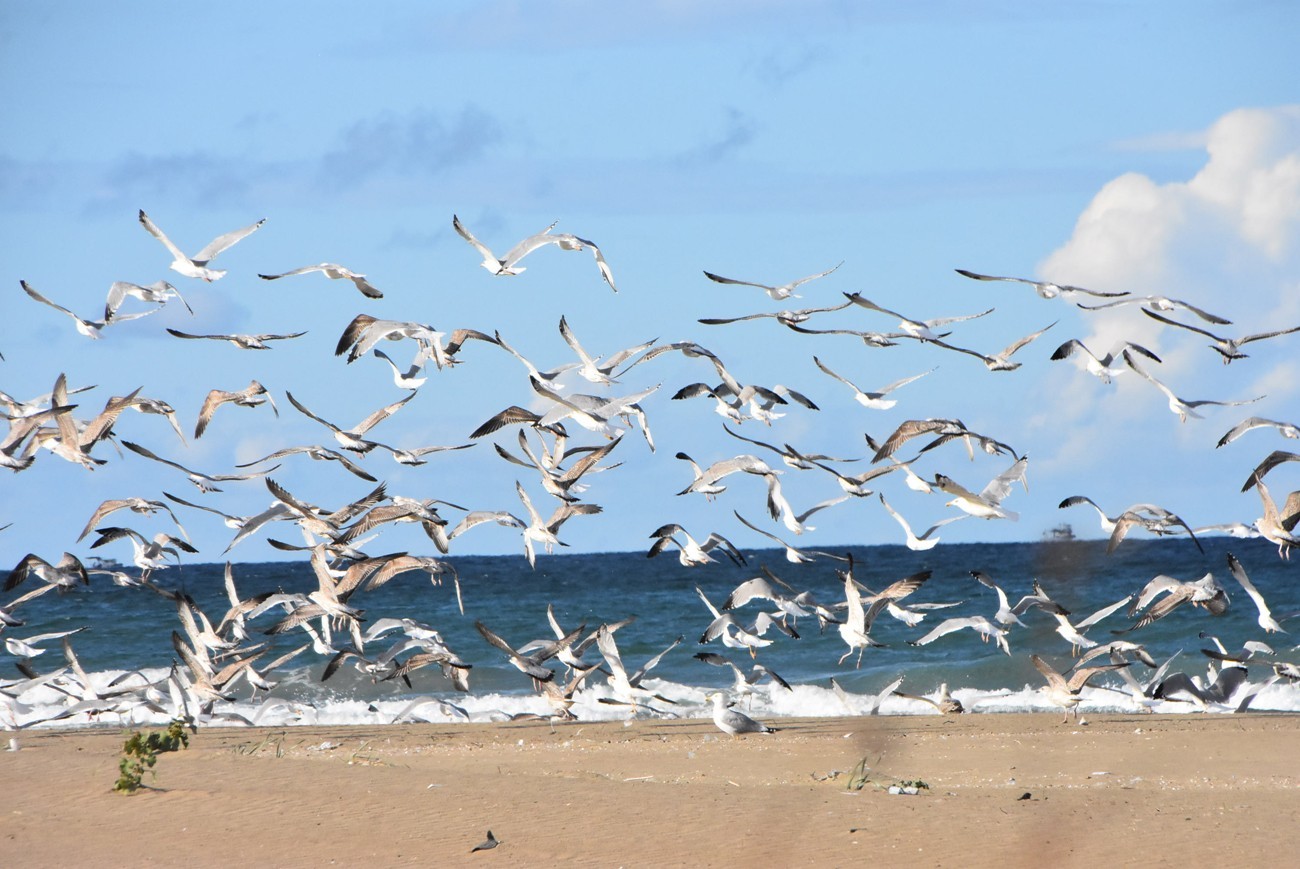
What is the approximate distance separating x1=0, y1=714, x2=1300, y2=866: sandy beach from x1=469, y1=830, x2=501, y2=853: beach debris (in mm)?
58

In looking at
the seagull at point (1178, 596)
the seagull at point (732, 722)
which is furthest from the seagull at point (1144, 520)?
the seagull at point (732, 722)

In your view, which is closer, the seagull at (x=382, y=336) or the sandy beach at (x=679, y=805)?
the sandy beach at (x=679, y=805)

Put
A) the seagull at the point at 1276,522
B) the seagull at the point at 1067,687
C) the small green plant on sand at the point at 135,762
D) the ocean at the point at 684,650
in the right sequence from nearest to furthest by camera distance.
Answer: the small green plant on sand at the point at 135,762
the seagull at the point at 1276,522
the seagull at the point at 1067,687
the ocean at the point at 684,650

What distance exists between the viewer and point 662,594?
45.1 meters

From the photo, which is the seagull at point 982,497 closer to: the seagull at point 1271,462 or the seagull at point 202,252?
the seagull at point 1271,462

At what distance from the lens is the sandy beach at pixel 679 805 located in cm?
959

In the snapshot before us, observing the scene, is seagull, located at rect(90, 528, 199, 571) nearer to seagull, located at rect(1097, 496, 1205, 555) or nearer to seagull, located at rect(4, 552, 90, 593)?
seagull, located at rect(4, 552, 90, 593)

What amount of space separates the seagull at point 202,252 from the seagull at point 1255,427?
27.5ft

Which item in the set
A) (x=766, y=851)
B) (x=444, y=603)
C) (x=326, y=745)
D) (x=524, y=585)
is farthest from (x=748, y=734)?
(x=524, y=585)

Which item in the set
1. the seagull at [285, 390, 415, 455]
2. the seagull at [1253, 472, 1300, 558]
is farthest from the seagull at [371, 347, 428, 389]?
the seagull at [1253, 472, 1300, 558]

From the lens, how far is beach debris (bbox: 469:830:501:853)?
9727 mm

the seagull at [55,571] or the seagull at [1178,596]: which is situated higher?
the seagull at [55,571]

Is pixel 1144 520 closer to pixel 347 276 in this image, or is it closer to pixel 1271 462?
pixel 1271 462

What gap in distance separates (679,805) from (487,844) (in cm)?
148
